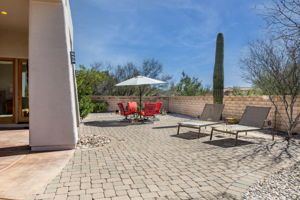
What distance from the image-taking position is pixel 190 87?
17078 millimetres

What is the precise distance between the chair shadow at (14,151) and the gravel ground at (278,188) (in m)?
4.70

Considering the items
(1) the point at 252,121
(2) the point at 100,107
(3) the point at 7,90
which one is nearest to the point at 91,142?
(1) the point at 252,121

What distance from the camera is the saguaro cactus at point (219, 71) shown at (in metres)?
11.3

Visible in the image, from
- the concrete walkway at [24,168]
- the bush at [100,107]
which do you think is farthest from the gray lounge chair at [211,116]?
the bush at [100,107]

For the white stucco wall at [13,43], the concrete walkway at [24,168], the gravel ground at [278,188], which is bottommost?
the gravel ground at [278,188]

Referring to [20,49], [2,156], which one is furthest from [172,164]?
[20,49]

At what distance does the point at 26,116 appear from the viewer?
834 cm

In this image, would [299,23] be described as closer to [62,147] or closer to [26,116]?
[62,147]

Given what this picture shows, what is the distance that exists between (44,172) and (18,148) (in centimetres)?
209

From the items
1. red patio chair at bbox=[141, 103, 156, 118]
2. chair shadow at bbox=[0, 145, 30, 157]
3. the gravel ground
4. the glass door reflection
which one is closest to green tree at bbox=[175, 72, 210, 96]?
red patio chair at bbox=[141, 103, 156, 118]

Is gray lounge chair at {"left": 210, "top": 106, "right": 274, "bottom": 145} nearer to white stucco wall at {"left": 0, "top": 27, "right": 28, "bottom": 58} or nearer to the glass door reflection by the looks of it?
the glass door reflection

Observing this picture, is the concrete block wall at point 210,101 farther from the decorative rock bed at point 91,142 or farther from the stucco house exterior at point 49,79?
the stucco house exterior at point 49,79

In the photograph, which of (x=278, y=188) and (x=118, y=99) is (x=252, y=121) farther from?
(x=118, y=99)

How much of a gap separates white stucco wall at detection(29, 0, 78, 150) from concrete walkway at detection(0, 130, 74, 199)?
43 centimetres
